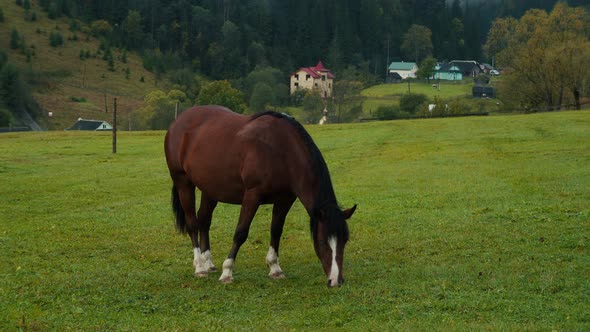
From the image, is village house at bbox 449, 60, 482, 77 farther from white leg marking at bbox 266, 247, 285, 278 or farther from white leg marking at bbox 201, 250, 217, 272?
white leg marking at bbox 266, 247, 285, 278

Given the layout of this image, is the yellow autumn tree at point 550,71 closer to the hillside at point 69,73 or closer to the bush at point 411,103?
the bush at point 411,103

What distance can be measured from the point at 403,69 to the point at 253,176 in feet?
569

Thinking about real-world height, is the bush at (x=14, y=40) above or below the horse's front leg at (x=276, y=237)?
above

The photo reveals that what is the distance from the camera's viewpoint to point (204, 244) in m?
11.2

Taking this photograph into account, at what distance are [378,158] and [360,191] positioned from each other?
38.6 feet

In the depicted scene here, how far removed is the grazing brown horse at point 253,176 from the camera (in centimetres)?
949

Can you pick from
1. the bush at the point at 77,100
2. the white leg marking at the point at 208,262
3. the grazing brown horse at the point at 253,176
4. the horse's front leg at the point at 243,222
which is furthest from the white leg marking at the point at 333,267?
the bush at the point at 77,100

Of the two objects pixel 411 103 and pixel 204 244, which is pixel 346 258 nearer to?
pixel 204 244

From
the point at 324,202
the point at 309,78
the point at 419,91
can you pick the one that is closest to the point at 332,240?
the point at 324,202

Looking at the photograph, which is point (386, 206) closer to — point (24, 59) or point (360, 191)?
point (360, 191)

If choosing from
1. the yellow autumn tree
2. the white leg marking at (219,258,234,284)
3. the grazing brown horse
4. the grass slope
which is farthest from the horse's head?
the grass slope

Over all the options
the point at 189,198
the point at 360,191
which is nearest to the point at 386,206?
the point at 360,191

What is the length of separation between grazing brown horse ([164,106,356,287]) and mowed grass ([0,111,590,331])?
0.52m

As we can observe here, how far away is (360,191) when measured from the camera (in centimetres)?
2094
